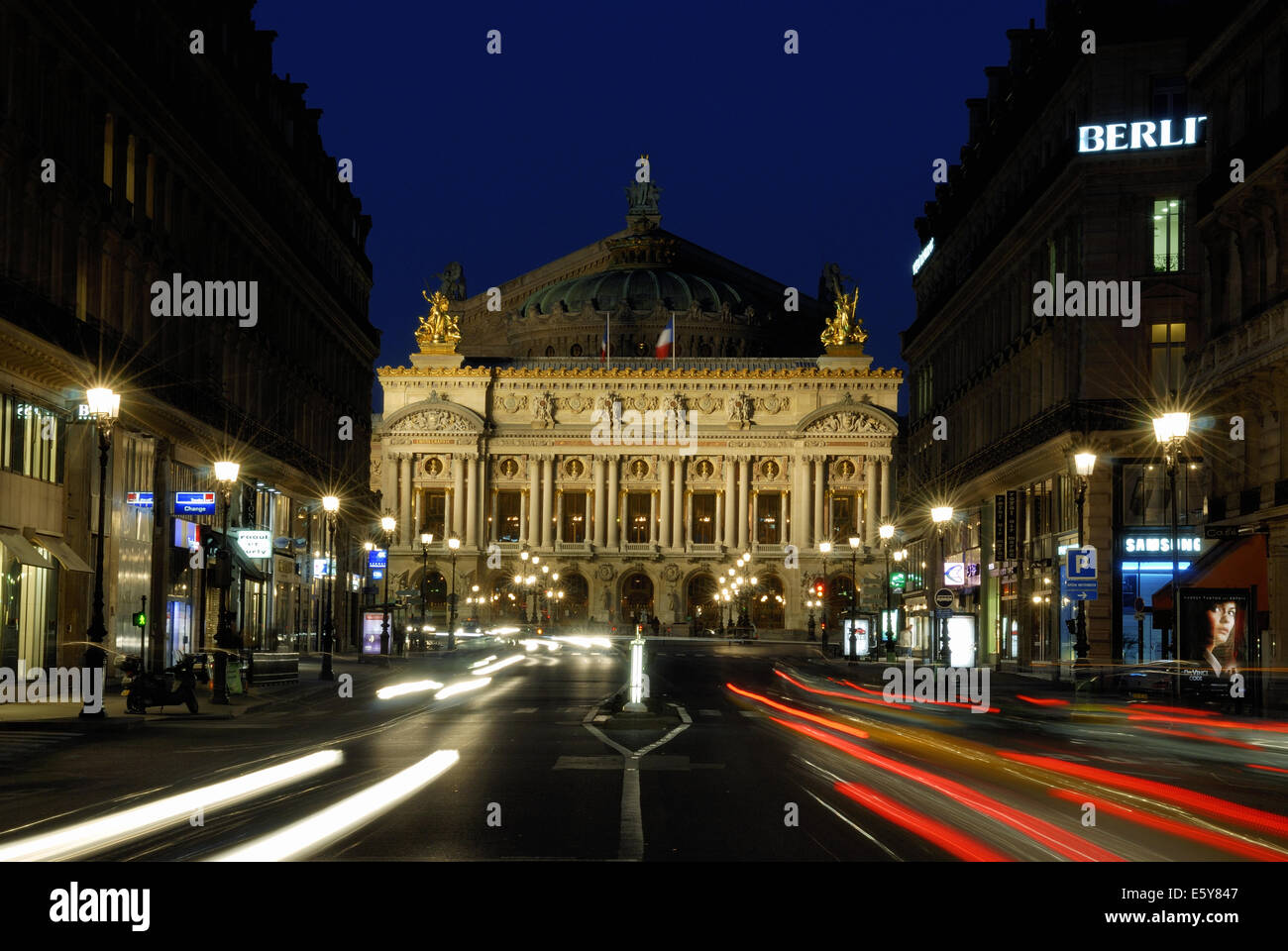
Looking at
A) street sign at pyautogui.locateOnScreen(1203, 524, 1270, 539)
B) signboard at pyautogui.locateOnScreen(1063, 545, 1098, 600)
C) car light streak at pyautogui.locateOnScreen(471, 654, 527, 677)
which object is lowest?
car light streak at pyautogui.locateOnScreen(471, 654, 527, 677)

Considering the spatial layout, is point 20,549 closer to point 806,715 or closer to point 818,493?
point 806,715

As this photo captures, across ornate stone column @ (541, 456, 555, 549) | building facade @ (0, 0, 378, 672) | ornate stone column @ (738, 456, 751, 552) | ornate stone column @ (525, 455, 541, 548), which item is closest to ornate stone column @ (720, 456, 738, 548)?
ornate stone column @ (738, 456, 751, 552)

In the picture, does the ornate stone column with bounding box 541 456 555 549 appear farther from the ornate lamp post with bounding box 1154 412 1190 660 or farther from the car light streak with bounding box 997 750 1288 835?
the car light streak with bounding box 997 750 1288 835

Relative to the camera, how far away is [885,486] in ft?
449

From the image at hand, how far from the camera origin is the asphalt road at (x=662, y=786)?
530 inches

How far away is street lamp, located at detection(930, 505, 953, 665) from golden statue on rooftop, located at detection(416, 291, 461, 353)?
7145 centimetres

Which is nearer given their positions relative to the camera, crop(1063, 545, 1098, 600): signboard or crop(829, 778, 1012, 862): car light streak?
crop(829, 778, 1012, 862): car light streak

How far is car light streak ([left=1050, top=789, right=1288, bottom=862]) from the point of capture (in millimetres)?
12977

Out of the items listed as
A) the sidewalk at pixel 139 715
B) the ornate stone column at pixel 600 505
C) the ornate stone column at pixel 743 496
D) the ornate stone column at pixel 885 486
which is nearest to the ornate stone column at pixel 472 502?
the ornate stone column at pixel 600 505

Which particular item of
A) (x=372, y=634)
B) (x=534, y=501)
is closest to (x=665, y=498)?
(x=534, y=501)

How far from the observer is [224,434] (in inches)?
1964

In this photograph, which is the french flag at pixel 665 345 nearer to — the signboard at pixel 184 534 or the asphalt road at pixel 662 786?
the signboard at pixel 184 534
